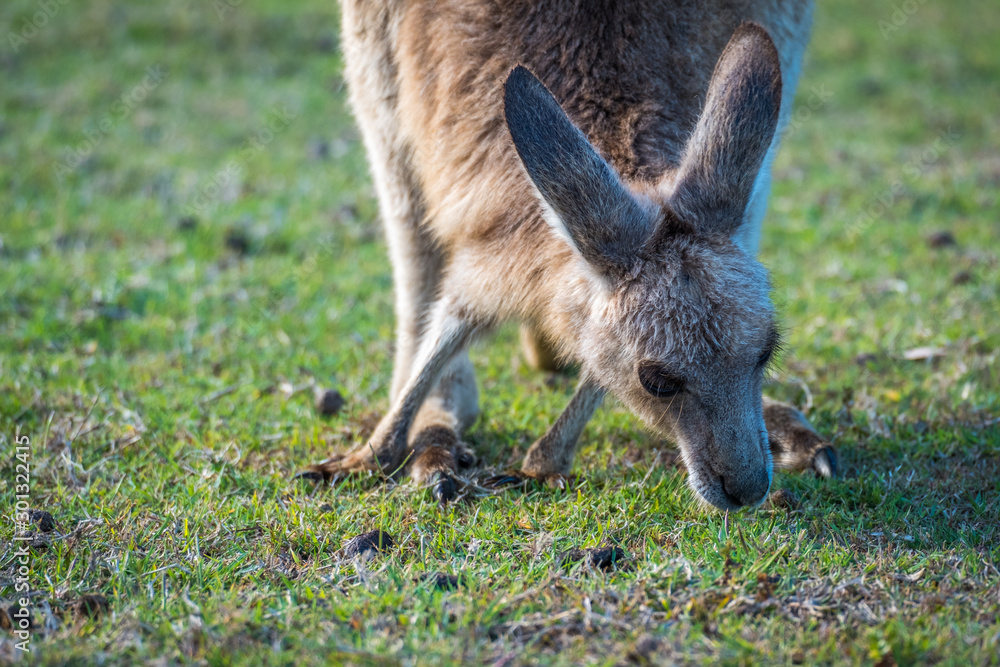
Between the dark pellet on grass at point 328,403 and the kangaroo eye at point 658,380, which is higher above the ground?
the kangaroo eye at point 658,380

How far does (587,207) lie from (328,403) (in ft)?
5.51

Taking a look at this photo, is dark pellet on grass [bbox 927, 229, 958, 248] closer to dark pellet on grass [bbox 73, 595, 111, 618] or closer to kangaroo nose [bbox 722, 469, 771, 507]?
kangaroo nose [bbox 722, 469, 771, 507]

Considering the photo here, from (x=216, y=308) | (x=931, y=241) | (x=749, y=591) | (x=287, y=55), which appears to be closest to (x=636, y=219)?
(x=749, y=591)

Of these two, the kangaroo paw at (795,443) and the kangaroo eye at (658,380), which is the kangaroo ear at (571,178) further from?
the kangaroo paw at (795,443)

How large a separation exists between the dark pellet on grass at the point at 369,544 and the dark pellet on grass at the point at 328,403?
108 cm

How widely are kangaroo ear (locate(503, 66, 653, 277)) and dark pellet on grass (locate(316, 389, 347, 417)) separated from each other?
1558 millimetres

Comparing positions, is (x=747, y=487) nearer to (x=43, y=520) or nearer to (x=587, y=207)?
(x=587, y=207)

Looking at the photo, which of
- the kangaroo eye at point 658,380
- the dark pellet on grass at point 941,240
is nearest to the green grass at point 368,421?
the dark pellet on grass at point 941,240

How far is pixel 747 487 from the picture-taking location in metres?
2.66

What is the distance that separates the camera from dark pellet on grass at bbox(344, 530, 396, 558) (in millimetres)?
2684

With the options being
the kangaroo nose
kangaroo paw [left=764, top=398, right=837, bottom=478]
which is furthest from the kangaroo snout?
kangaroo paw [left=764, top=398, right=837, bottom=478]

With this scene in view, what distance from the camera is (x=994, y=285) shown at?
15.8 ft

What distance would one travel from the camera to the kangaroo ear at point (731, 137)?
8.77 ft

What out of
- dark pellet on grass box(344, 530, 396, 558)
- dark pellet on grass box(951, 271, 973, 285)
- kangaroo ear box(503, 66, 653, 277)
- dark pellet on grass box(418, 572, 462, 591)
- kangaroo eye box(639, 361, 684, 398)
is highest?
kangaroo ear box(503, 66, 653, 277)
